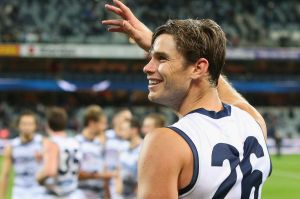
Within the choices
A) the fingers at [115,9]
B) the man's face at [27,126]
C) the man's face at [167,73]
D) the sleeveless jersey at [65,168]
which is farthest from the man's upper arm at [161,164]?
the man's face at [27,126]

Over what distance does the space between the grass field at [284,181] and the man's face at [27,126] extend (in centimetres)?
976

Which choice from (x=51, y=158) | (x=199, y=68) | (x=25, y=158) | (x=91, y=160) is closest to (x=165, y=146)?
(x=199, y=68)

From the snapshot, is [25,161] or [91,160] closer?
[25,161]

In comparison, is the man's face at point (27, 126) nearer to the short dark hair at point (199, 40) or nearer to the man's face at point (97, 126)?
the man's face at point (97, 126)

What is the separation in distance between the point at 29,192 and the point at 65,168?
0.76m

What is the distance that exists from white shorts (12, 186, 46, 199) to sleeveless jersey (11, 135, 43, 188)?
0.05 m

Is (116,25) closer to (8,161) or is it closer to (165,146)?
(165,146)

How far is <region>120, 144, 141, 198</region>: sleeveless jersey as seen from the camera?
9641 mm

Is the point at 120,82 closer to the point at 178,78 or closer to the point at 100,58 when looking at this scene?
the point at 100,58

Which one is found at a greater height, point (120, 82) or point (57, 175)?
point (57, 175)

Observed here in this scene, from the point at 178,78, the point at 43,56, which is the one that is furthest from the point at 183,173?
the point at 43,56

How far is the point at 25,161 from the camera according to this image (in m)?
8.77

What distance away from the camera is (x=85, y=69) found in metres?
41.4

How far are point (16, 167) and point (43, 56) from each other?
101ft
